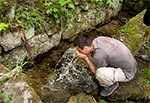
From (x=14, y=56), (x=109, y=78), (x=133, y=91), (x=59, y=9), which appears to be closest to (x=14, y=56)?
(x=14, y=56)

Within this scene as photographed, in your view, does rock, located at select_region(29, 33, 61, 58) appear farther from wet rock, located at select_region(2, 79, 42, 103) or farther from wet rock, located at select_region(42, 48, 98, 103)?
wet rock, located at select_region(2, 79, 42, 103)

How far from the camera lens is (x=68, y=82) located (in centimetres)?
645

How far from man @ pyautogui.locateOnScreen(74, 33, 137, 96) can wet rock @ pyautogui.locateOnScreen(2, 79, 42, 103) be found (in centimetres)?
116

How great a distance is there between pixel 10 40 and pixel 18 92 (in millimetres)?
1531

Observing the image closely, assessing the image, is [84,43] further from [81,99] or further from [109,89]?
[109,89]

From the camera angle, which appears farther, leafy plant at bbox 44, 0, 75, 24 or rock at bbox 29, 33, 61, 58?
leafy plant at bbox 44, 0, 75, 24

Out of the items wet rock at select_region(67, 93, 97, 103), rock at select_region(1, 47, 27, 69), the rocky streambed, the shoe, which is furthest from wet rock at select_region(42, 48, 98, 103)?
rock at select_region(1, 47, 27, 69)

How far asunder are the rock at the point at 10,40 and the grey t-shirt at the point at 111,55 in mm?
1690

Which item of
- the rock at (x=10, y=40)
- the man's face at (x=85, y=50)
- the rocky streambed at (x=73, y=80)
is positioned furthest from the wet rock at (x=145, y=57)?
the rock at (x=10, y=40)

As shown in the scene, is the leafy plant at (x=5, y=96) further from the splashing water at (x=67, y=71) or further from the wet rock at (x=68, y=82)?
the splashing water at (x=67, y=71)

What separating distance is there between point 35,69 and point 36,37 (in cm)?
72

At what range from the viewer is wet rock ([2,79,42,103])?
15.8 ft

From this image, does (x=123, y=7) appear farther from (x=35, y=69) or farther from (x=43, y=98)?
(x=43, y=98)

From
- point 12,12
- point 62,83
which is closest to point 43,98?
point 62,83
